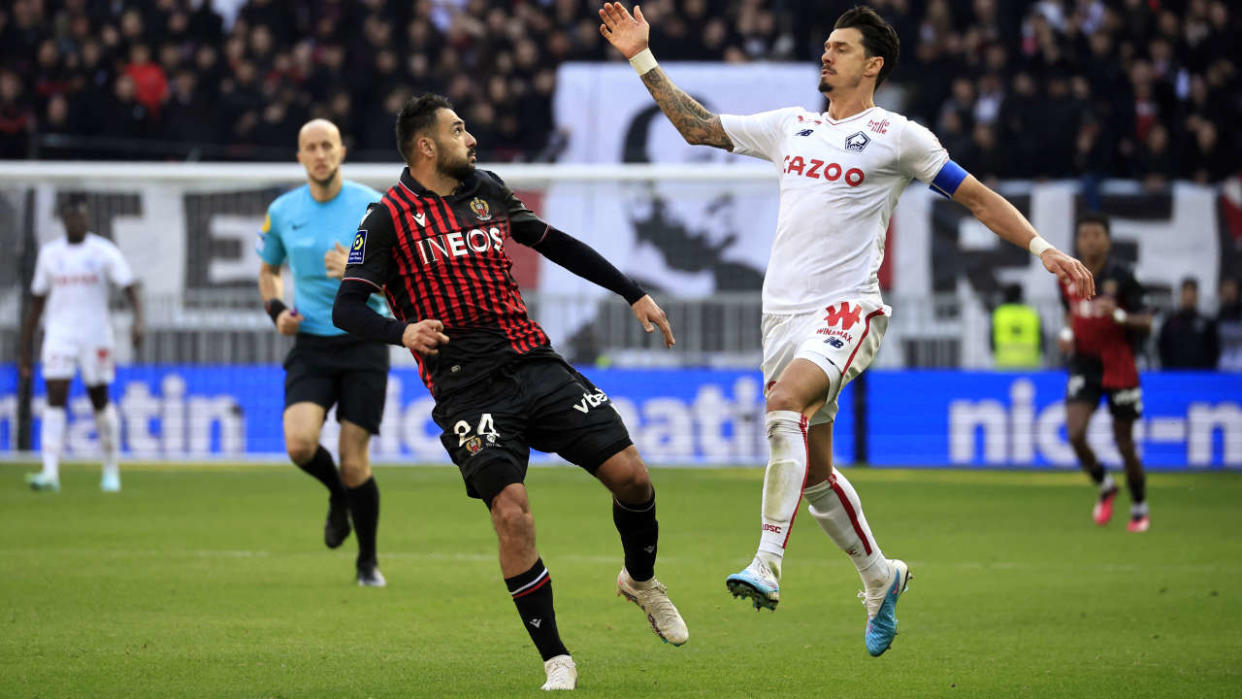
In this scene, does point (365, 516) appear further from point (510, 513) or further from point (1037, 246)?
point (1037, 246)

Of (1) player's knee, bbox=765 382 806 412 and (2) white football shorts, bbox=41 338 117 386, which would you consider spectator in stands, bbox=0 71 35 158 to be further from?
(1) player's knee, bbox=765 382 806 412

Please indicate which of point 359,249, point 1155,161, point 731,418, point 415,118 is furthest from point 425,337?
point 1155,161

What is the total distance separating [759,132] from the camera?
288 inches

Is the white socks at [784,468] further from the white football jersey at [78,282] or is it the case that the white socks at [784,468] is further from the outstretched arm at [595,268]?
the white football jersey at [78,282]

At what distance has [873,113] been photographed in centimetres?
711

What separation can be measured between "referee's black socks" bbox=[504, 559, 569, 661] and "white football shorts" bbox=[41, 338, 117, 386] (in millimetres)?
10300

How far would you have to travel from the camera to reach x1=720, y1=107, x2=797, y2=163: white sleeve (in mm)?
7297

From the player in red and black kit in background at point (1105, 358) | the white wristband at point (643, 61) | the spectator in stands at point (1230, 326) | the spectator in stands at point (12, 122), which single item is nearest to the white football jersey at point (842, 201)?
the white wristband at point (643, 61)

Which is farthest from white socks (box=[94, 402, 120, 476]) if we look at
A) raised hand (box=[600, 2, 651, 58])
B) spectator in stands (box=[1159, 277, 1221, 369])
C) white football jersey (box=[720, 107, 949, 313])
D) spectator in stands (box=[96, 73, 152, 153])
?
spectator in stands (box=[1159, 277, 1221, 369])

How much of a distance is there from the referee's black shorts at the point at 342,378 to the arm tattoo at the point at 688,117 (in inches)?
118

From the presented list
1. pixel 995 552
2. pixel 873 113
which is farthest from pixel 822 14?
pixel 873 113

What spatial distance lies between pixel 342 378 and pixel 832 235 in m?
3.78

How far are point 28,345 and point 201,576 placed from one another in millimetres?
7442

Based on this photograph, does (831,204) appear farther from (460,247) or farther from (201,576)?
(201,576)
